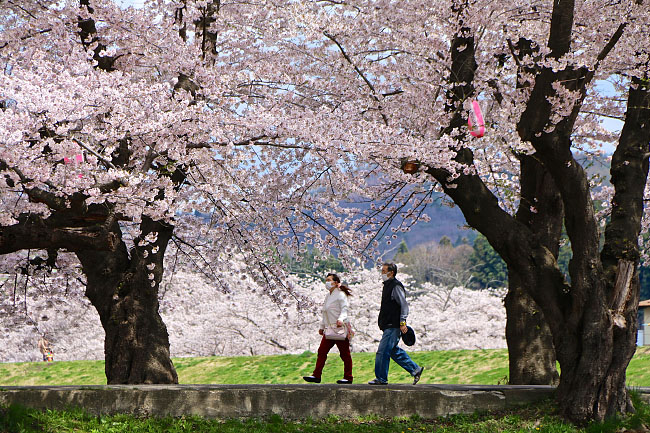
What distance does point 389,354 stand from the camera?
973 cm

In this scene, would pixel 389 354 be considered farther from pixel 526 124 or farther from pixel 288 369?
pixel 288 369

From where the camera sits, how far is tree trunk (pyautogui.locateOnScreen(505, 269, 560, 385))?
36.3 feet

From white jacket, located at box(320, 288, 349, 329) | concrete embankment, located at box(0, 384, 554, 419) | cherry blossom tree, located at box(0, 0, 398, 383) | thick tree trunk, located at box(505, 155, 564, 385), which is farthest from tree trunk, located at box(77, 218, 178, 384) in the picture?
thick tree trunk, located at box(505, 155, 564, 385)

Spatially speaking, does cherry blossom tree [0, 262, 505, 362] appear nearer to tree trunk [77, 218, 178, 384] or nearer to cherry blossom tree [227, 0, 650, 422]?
tree trunk [77, 218, 178, 384]

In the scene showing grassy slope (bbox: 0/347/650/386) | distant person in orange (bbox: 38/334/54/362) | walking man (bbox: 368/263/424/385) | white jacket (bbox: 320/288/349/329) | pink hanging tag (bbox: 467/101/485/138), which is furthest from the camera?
distant person in orange (bbox: 38/334/54/362)

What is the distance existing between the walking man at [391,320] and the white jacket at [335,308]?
533mm

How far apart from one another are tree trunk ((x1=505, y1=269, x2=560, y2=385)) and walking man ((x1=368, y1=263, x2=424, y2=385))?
224cm

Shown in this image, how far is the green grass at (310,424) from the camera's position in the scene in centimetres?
771

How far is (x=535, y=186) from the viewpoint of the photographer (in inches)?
408

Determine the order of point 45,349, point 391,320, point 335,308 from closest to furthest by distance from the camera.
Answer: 1. point 391,320
2. point 335,308
3. point 45,349

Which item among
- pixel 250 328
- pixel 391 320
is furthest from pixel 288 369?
pixel 391 320

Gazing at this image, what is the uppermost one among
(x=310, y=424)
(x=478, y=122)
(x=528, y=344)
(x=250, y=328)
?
(x=478, y=122)

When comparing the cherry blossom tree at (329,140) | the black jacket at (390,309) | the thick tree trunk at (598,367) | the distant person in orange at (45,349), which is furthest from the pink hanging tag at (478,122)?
the distant person in orange at (45,349)

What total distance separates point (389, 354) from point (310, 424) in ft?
6.12
